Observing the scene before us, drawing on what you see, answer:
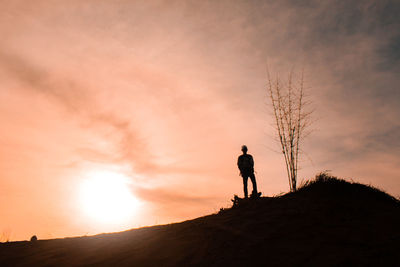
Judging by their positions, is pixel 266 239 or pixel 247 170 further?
pixel 247 170

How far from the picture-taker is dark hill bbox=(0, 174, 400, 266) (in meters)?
4.46

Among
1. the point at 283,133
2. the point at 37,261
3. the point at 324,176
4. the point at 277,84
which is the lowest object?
the point at 37,261

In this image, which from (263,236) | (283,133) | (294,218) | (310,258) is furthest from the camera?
(283,133)

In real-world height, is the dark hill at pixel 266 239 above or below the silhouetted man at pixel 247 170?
below

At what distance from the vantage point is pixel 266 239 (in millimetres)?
5180

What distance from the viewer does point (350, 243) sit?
4676 millimetres

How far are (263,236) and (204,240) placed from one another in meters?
1.17

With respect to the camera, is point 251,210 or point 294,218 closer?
point 294,218

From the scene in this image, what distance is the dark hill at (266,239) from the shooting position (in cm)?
446

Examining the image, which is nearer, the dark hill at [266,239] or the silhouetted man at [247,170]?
the dark hill at [266,239]

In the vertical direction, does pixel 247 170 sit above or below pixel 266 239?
above

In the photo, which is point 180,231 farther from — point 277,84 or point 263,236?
point 277,84

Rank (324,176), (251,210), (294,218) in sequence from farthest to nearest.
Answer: (324,176) → (251,210) → (294,218)

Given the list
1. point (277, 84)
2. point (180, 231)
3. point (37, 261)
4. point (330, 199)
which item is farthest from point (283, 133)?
point (37, 261)
